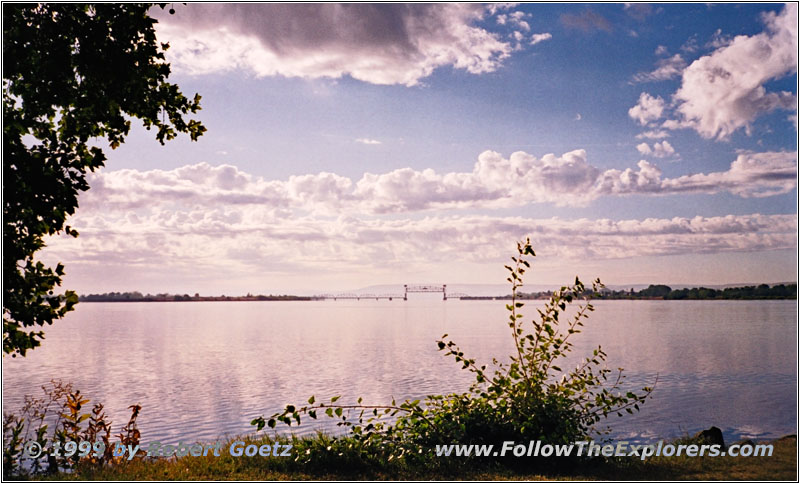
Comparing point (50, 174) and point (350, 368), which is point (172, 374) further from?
point (50, 174)

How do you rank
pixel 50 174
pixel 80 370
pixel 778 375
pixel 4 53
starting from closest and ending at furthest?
pixel 50 174 → pixel 4 53 → pixel 778 375 → pixel 80 370

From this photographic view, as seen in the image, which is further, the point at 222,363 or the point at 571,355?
the point at 571,355

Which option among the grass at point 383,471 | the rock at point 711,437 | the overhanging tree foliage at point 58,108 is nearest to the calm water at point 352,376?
the rock at point 711,437

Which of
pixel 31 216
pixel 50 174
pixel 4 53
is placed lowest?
pixel 31 216

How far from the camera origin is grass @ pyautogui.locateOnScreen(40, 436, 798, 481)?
36.1 feet

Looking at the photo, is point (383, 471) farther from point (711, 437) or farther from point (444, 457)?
point (711, 437)

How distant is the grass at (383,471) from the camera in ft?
36.1

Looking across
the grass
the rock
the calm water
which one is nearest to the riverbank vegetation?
the grass

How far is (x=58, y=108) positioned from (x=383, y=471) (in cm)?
813

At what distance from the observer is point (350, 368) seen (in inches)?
1458

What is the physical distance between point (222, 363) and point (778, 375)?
104 ft

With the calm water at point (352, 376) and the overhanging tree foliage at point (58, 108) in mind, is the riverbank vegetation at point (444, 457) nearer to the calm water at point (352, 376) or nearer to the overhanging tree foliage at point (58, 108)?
the overhanging tree foliage at point (58, 108)

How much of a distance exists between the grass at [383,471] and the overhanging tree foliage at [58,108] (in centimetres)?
306

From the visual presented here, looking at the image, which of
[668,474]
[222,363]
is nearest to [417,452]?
[668,474]
